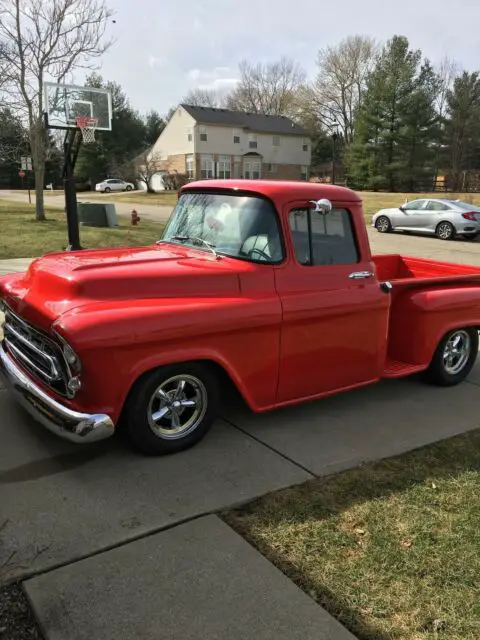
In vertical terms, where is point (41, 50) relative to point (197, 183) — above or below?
above

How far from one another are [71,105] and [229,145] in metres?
47.8

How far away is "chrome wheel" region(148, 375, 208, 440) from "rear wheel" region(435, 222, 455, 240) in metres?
18.1

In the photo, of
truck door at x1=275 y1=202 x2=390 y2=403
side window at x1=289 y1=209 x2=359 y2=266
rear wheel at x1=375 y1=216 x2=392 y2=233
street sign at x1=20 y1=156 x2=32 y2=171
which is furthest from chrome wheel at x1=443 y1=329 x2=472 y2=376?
street sign at x1=20 y1=156 x2=32 y2=171

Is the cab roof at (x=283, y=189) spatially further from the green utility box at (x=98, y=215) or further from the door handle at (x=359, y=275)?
the green utility box at (x=98, y=215)

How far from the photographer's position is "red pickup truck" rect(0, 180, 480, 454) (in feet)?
10.7

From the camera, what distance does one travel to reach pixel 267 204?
12.9 feet

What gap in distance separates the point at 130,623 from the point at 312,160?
7481cm

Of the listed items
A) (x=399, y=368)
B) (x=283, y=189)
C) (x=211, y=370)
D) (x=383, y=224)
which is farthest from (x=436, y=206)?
(x=211, y=370)

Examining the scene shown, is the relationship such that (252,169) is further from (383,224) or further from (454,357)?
(454,357)

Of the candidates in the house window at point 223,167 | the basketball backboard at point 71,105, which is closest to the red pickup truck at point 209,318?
the basketball backboard at point 71,105

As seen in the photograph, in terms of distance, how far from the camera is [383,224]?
21859 millimetres

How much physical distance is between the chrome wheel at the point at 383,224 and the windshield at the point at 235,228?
18.5 m

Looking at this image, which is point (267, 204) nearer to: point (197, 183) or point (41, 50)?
point (197, 183)

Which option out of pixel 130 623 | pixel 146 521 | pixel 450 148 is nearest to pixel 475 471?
pixel 146 521
